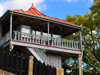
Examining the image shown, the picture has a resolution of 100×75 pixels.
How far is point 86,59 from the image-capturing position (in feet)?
93.1

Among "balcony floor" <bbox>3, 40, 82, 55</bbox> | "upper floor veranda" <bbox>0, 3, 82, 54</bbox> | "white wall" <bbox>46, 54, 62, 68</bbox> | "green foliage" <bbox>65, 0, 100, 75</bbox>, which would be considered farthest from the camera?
"green foliage" <bbox>65, 0, 100, 75</bbox>

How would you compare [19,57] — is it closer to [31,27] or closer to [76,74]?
[31,27]

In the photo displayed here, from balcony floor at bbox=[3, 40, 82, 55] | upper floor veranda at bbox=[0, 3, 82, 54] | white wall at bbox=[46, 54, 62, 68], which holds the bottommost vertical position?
white wall at bbox=[46, 54, 62, 68]

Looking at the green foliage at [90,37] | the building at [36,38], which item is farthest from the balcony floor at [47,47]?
the green foliage at [90,37]

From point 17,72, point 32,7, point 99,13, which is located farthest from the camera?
point 99,13

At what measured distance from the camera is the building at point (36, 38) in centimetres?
1695

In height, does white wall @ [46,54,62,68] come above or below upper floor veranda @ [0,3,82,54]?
below

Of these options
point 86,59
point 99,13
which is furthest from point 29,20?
point 86,59

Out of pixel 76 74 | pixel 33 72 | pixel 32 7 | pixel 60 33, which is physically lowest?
pixel 76 74

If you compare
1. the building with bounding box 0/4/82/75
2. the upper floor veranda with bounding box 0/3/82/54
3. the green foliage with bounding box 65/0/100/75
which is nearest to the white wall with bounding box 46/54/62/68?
the building with bounding box 0/4/82/75

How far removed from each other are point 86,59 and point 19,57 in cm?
2157

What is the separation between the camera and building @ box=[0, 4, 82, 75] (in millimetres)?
16953

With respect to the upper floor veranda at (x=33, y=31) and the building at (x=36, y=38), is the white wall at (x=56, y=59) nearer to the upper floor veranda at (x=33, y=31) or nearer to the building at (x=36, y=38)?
the building at (x=36, y=38)

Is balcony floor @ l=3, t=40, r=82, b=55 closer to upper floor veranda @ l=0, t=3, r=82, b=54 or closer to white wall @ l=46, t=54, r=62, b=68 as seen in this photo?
upper floor veranda @ l=0, t=3, r=82, b=54
